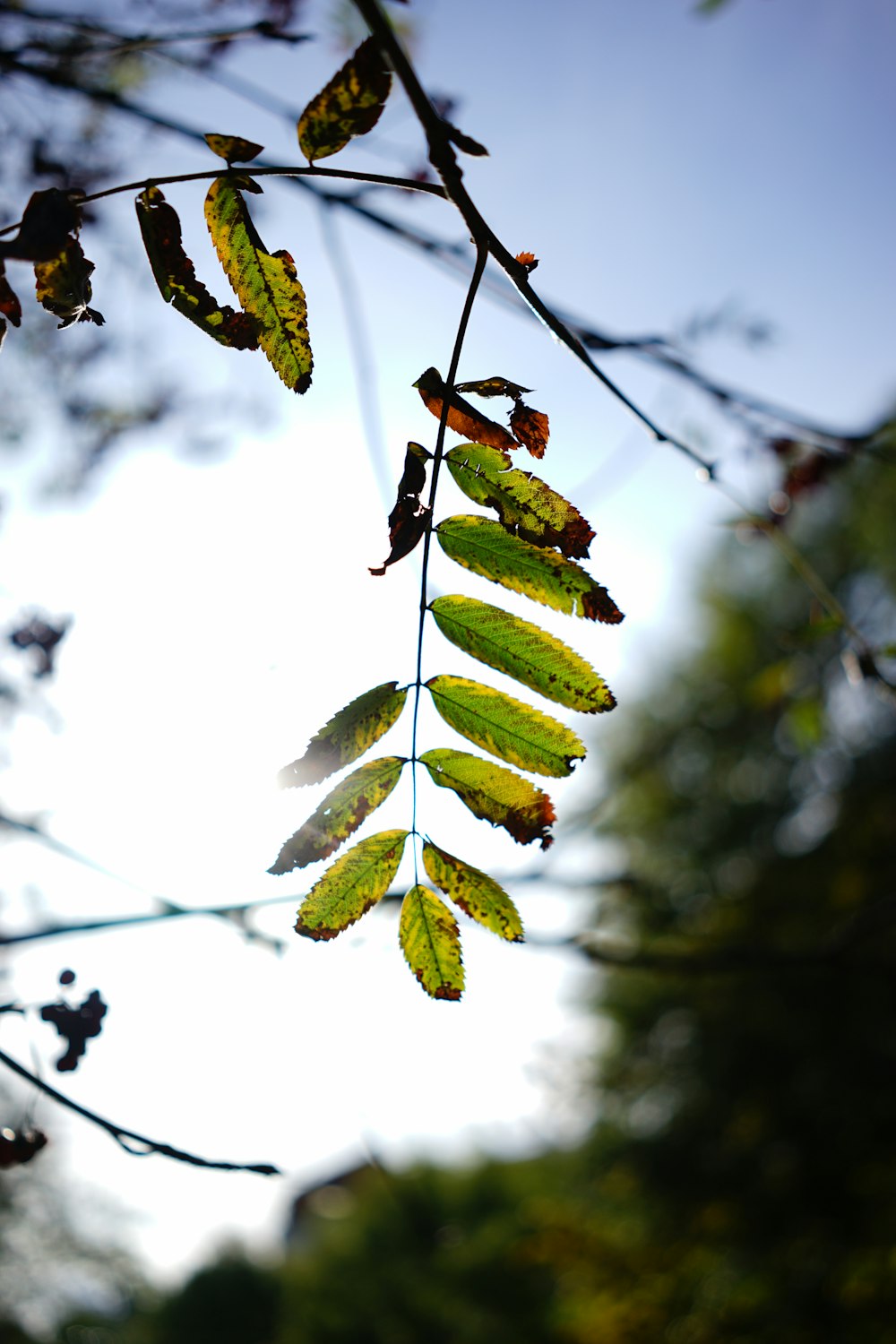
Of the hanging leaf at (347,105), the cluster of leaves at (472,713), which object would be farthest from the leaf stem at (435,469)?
the hanging leaf at (347,105)

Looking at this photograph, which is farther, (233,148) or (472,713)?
(472,713)

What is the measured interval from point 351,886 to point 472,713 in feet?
0.77

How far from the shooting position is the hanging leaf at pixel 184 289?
773 mm

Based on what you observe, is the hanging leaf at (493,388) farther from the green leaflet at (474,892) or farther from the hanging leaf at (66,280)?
the green leaflet at (474,892)

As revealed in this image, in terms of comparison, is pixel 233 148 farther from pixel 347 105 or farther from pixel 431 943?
pixel 431 943

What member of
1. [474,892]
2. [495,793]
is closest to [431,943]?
[474,892]

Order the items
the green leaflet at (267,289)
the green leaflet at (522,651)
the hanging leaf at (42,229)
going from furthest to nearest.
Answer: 1. the green leaflet at (522,651)
2. the green leaflet at (267,289)
3. the hanging leaf at (42,229)

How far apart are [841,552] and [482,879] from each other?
58.1 ft

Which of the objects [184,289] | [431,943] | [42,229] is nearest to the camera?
[42,229]

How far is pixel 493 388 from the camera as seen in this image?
0.83 metres

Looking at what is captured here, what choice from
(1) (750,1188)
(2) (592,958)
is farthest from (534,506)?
(1) (750,1188)

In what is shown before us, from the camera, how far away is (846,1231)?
339 inches

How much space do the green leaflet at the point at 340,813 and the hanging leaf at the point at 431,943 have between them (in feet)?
0.34

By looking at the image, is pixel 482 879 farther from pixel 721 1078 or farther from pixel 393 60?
pixel 721 1078
